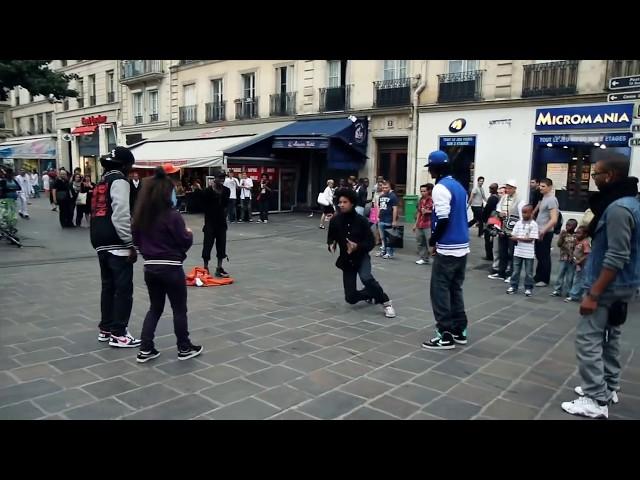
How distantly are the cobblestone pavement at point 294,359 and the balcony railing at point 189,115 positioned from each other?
19185 mm

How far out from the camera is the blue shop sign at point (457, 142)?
648 inches

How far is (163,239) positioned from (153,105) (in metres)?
27.2

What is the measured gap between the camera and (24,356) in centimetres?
455

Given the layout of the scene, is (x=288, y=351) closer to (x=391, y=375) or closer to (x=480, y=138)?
(x=391, y=375)

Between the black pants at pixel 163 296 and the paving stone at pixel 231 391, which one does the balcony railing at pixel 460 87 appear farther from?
the paving stone at pixel 231 391

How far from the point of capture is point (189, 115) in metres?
26.2

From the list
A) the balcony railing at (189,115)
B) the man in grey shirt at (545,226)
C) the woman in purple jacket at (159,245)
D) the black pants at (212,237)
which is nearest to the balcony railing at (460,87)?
the man in grey shirt at (545,226)

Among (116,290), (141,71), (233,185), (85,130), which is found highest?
(141,71)

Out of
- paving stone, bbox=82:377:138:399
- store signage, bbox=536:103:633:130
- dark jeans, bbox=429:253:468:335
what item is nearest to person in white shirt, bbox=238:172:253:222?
store signage, bbox=536:103:633:130

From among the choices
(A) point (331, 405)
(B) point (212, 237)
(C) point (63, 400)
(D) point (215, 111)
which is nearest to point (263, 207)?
(D) point (215, 111)

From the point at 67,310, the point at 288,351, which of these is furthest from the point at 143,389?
the point at 67,310

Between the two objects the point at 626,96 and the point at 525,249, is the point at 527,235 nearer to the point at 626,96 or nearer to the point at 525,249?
the point at 525,249

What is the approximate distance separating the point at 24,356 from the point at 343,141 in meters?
14.9

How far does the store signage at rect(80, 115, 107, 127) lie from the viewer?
31953 millimetres
